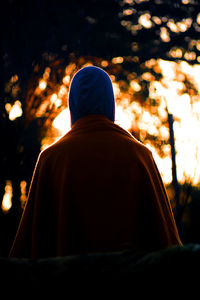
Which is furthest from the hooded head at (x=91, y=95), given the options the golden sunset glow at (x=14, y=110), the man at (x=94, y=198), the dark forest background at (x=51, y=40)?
the golden sunset glow at (x=14, y=110)

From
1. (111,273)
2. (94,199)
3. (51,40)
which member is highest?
(51,40)

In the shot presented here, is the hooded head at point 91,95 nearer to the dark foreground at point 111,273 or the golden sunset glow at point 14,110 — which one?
the dark foreground at point 111,273

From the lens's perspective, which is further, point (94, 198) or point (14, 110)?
point (14, 110)

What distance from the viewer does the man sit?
5.66 feet

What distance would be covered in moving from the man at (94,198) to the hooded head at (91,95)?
92 millimetres

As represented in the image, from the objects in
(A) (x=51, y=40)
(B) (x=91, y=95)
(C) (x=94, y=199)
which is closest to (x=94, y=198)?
(C) (x=94, y=199)

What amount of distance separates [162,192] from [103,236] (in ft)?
1.67

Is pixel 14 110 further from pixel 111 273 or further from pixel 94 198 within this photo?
pixel 111 273

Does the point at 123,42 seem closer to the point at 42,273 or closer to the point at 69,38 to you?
the point at 69,38

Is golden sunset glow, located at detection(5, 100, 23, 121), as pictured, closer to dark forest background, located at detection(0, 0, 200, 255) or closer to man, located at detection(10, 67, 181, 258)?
dark forest background, located at detection(0, 0, 200, 255)

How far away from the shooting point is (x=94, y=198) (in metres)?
1.73

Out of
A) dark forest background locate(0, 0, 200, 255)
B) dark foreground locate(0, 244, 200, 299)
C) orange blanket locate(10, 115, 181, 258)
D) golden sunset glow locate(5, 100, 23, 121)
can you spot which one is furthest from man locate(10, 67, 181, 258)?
golden sunset glow locate(5, 100, 23, 121)

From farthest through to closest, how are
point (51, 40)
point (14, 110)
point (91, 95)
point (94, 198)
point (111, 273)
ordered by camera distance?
1. point (14, 110)
2. point (51, 40)
3. point (91, 95)
4. point (94, 198)
5. point (111, 273)

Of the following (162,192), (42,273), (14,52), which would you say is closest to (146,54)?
(14,52)
